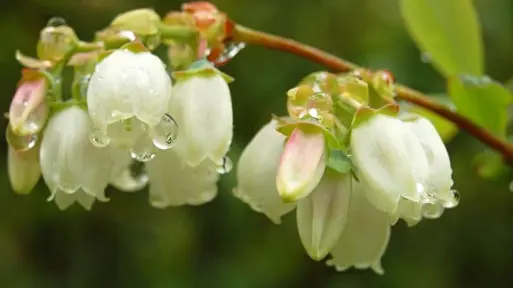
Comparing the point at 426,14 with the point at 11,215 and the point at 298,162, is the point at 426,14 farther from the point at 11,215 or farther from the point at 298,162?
the point at 11,215

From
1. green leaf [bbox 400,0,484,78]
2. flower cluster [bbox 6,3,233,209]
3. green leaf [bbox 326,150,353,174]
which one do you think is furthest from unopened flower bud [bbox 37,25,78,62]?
green leaf [bbox 400,0,484,78]

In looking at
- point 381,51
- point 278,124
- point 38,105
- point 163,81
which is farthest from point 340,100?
point 381,51

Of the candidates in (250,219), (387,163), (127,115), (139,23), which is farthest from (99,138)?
(250,219)

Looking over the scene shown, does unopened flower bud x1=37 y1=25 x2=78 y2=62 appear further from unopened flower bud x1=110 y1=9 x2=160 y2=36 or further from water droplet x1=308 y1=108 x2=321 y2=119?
water droplet x1=308 y1=108 x2=321 y2=119

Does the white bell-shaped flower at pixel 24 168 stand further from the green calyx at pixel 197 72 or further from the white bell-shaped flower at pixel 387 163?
the white bell-shaped flower at pixel 387 163

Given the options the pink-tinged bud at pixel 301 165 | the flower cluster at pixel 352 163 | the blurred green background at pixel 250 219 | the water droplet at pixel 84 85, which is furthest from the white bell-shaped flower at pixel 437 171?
the blurred green background at pixel 250 219

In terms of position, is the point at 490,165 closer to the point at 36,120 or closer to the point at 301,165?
the point at 301,165
